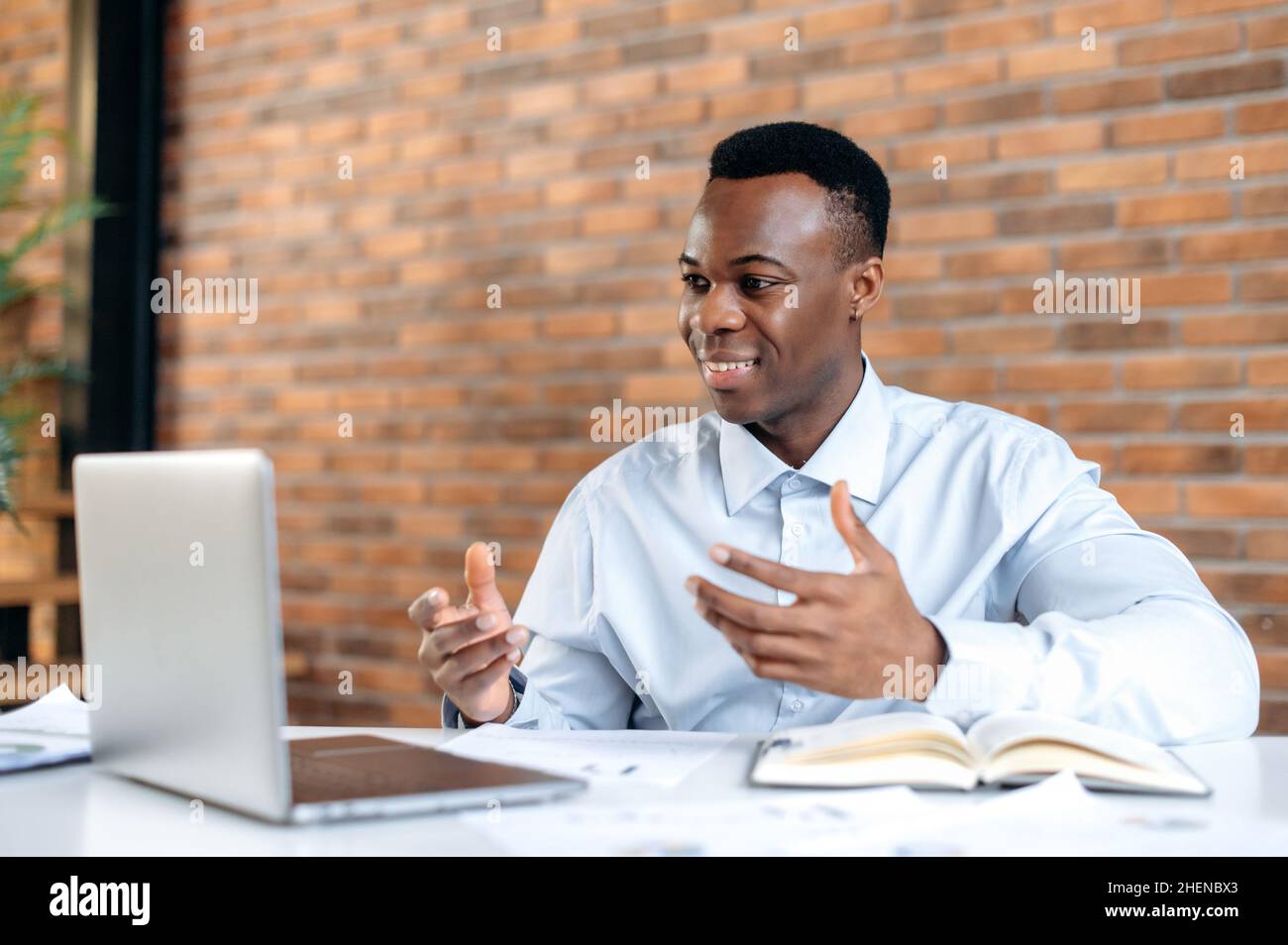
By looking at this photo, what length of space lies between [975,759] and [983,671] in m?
0.17

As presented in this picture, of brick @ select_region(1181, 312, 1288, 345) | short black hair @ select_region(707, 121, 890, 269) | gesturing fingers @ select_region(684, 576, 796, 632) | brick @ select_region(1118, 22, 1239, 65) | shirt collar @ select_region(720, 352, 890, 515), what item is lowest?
gesturing fingers @ select_region(684, 576, 796, 632)

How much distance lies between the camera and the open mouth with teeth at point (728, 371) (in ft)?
5.63

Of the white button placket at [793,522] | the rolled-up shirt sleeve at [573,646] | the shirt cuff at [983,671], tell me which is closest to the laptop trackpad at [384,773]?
the shirt cuff at [983,671]

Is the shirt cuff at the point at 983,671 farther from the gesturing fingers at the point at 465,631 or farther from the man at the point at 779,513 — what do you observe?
the gesturing fingers at the point at 465,631

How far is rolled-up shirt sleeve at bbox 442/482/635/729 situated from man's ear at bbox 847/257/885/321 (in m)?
0.50

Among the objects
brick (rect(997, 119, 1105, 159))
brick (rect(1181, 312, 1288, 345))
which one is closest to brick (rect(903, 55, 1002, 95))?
brick (rect(997, 119, 1105, 159))

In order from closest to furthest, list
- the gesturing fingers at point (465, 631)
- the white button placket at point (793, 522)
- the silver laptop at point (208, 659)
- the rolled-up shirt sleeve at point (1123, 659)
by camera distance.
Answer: the silver laptop at point (208, 659) → the rolled-up shirt sleeve at point (1123, 659) → the gesturing fingers at point (465, 631) → the white button placket at point (793, 522)

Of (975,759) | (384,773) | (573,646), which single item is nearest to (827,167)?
(573,646)

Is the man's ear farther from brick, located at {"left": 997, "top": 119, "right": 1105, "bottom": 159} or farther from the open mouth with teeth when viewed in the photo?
brick, located at {"left": 997, "top": 119, "right": 1105, "bottom": 159}

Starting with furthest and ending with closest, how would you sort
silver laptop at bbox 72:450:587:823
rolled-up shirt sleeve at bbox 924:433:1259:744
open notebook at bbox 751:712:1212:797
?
1. rolled-up shirt sleeve at bbox 924:433:1259:744
2. open notebook at bbox 751:712:1212:797
3. silver laptop at bbox 72:450:587:823

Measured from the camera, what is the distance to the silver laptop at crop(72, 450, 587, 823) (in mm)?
897
